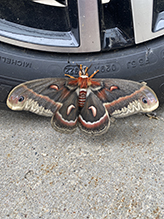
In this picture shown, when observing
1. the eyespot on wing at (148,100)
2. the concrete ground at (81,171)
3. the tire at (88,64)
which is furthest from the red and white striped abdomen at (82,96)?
the eyespot on wing at (148,100)

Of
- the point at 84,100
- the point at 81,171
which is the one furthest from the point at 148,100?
the point at 81,171

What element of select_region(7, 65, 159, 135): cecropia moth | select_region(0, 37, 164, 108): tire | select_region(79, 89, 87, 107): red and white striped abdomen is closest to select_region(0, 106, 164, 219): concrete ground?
select_region(7, 65, 159, 135): cecropia moth

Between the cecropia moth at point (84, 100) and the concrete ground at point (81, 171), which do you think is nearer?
the concrete ground at point (81, 171)

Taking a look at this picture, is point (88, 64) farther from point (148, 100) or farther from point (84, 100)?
point (148, 100)

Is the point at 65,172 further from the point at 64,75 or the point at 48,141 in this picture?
the point at 64,75

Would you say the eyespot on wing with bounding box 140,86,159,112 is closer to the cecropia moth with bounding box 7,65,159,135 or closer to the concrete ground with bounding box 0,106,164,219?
the cecropia moth with bounding box 7,65,159,135

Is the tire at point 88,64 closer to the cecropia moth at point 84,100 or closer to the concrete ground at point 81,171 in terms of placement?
the cecropia moth at point 84,100
